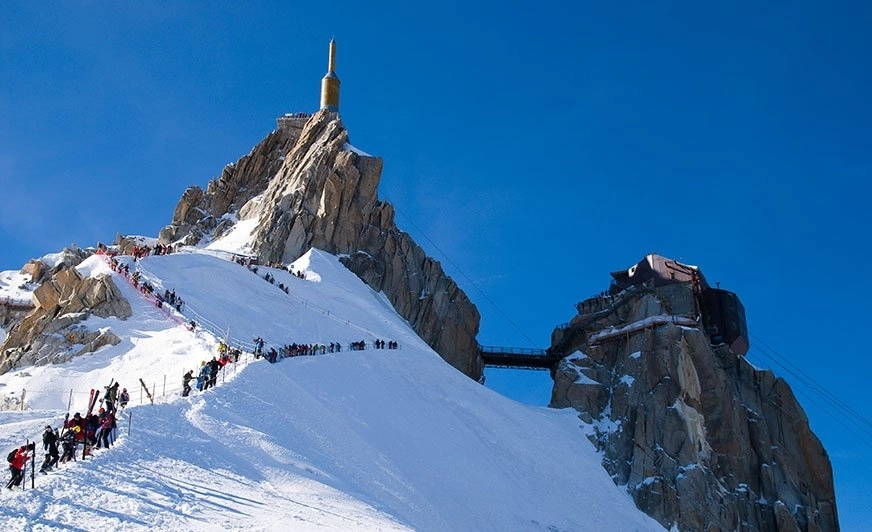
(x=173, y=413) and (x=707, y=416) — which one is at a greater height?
(x=707, y=416)

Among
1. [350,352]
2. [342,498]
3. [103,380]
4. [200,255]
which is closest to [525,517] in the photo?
[350,352]

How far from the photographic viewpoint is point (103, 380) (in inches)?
1578

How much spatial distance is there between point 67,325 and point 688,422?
45.8m

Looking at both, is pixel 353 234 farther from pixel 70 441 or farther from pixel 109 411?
pixel 70 441

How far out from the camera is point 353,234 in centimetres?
8250

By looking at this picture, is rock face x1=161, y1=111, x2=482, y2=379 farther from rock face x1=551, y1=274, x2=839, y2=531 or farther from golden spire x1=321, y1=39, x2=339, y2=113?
rock face x1=551, y1=274, x2=839, y2=531

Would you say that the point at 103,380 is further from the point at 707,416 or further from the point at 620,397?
the point at 707,416

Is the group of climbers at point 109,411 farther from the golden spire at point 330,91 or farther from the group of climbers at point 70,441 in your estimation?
the golden spire at point 330,91

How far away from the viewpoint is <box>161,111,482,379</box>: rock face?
80812mm

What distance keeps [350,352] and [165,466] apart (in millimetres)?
25828

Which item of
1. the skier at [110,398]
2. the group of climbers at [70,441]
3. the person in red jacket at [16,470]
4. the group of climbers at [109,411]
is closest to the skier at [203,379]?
the group of climbers at [109,411]

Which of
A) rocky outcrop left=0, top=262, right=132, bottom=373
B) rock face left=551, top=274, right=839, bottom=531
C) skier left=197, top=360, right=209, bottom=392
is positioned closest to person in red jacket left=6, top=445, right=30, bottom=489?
skier left=197, top=360, right=209, bottom=392

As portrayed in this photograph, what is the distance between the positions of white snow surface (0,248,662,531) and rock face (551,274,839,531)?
3.56 meters

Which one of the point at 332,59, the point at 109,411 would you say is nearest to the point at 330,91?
the point at 332,59
